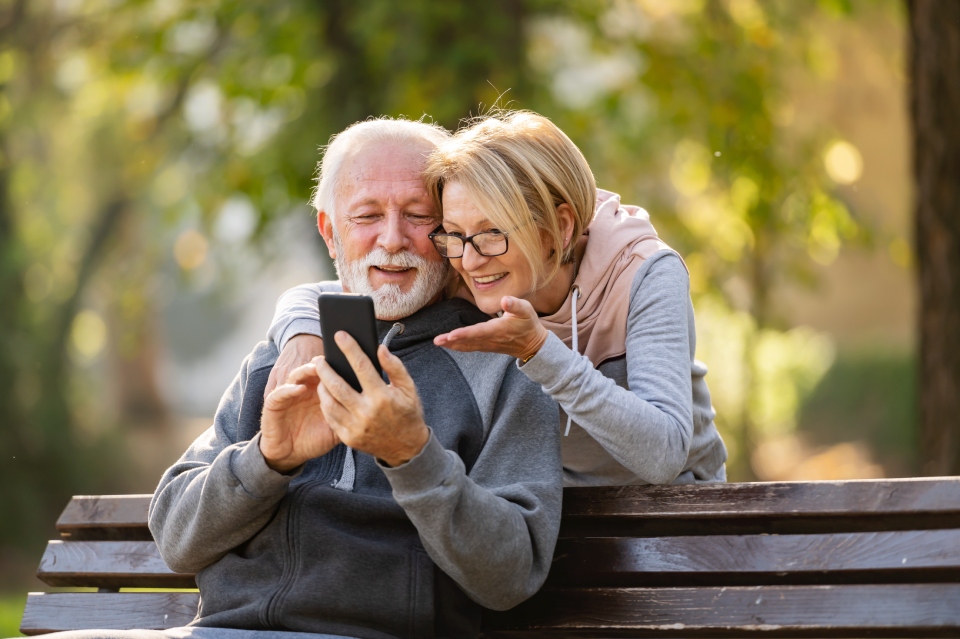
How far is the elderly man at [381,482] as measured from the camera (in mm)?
2295

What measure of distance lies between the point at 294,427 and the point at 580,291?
0.88 meters

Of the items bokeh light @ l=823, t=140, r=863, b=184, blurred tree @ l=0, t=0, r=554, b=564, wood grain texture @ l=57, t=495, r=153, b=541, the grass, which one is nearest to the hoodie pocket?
wood grain texture @ l=57, t=495, r=153, b=541

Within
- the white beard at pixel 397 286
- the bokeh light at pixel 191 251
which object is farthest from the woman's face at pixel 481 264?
the bokeh light at pixel 191 251

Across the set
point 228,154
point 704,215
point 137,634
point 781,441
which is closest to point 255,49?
point 228,154

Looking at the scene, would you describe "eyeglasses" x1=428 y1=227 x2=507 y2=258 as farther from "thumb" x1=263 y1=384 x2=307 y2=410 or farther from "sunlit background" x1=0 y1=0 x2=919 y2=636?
"sunlit background" x1=0 y1=0 x2=919 y2=636

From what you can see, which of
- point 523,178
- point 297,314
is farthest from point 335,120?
point 523,178

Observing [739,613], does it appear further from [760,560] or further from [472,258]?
[472,258]

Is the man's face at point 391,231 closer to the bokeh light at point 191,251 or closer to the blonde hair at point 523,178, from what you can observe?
the blonde hair at point 523,178

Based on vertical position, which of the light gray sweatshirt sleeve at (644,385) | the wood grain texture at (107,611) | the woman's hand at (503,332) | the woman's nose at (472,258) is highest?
the woman's nose at (472,258)

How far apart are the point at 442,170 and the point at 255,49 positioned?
582 cm

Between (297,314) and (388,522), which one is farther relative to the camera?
(297,314)

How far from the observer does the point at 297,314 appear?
3039 mm

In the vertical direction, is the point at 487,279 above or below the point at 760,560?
above

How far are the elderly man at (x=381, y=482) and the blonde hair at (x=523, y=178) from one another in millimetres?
177
